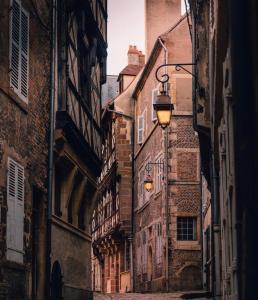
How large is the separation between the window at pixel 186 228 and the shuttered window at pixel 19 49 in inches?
700

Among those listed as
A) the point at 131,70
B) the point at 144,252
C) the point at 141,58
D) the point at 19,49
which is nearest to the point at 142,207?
the point at 144,252

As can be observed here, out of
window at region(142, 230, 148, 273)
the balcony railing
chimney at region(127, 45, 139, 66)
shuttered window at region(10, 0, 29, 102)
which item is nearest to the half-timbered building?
shuttered window at region(10, 0, 29, 102)

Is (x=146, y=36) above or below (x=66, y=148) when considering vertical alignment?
above

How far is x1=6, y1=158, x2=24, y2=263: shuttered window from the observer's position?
1294cm

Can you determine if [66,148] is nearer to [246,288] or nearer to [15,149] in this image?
[15,149]

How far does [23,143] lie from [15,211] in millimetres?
1388

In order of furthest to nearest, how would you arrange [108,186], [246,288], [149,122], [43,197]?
1. [108,186]
2. [149,122]
3. [43,197]
4. [246,288]

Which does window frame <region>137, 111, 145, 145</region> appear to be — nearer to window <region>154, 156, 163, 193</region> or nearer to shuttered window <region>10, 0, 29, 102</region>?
window <region>154, 156, 163, 193</region>

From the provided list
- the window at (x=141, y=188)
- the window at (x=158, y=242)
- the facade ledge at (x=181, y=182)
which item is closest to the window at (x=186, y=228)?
the window at (x=158, y=242)

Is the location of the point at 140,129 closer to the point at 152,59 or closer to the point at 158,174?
the point at 152,59

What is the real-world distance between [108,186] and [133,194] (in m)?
4.61

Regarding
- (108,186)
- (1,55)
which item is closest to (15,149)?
(1,55)

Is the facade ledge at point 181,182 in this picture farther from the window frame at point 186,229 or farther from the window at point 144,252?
the window at point 144,252

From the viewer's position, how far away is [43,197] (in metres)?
16.1
